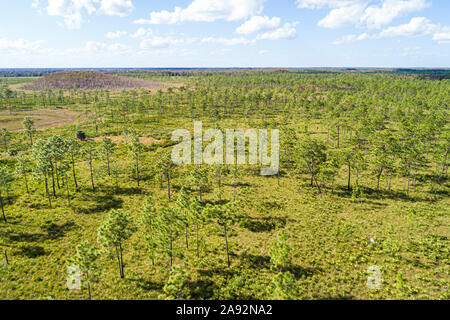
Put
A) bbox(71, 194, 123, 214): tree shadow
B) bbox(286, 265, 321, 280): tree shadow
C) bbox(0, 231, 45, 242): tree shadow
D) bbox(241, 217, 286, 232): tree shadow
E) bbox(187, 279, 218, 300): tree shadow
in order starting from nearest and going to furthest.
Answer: bbox(187, 279, 218, 300): tree shadow → bbox(286, 265, 321, 280): tree shadow → bbox(0, 231, 45, 242): tree shadow → bbox(241, 217, 286, 232): tree shadow → bbox(71, 194, 123, 214): tree shadow

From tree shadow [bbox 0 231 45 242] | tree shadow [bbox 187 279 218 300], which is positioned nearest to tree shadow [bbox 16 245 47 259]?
tree shadow [bbox 0 231 45 242]

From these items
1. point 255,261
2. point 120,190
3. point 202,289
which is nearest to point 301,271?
point 255,261

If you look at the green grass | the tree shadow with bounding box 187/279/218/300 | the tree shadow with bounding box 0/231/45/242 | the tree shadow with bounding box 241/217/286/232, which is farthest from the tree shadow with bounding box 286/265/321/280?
the tree shadow with bounding box 0/231/45/242

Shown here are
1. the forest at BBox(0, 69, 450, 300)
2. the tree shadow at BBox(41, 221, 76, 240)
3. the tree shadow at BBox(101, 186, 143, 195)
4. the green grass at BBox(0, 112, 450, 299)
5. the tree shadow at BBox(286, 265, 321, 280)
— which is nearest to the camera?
the forest at BBox(0, 69, 450, 300)

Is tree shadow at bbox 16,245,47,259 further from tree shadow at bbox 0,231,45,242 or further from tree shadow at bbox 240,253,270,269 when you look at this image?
tree shadow at bbox 240,253,270,269

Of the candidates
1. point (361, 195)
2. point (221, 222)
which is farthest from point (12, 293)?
point (361, 195)

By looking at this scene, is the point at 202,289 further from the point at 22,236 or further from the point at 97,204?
the point at 22,236

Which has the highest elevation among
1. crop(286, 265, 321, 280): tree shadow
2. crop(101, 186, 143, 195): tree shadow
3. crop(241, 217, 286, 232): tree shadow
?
crop(101, 186, 143, 195): tree shadow

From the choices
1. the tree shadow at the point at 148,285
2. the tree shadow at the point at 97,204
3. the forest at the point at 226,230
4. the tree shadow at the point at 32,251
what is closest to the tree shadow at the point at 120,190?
the forest at the point at 226,230

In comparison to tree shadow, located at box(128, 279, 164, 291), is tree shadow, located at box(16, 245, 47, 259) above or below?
above

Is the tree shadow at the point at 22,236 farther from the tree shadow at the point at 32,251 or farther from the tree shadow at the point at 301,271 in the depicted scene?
the tree shadow at the point at 301,271

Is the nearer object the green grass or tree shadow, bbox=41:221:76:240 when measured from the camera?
the green grass

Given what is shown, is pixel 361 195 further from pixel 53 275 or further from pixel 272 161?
pixel 53 275
